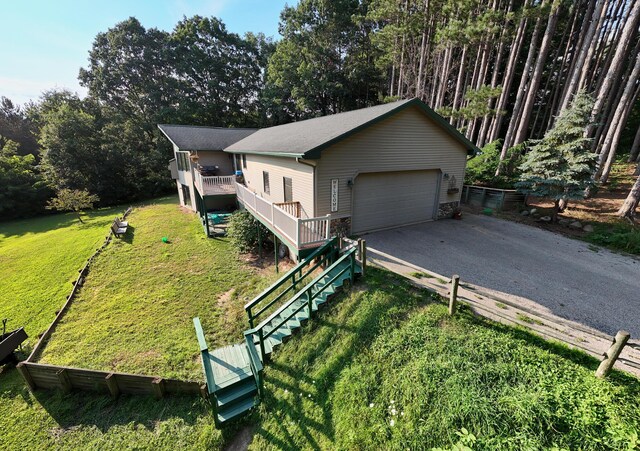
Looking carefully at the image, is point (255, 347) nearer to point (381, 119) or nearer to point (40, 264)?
point (381, 119)

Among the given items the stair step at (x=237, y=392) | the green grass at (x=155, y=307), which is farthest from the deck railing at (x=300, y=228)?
the stair step at (x=237, y=392)

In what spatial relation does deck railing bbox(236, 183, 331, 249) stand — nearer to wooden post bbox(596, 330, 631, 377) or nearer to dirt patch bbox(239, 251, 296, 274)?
dirt patch bbox(239, 251, 296, 274)

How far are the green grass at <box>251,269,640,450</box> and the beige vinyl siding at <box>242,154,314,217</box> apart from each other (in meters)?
4.42

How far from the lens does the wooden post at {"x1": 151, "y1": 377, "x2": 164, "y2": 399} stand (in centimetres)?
539

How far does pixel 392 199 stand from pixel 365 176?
5.31ft

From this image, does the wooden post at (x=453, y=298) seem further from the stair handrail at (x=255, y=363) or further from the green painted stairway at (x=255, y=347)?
the stair handrail at (x=255, y=363)

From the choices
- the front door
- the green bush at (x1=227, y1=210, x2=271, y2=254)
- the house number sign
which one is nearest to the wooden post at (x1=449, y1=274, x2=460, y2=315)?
the house number sign

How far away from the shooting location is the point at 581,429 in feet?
10.6

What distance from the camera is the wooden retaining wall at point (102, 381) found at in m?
5.48

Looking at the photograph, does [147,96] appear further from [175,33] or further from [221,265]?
[221,265]

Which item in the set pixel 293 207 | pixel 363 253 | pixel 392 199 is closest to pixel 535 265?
pixel 392 199

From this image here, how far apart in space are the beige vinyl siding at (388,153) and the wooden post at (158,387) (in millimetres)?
5876

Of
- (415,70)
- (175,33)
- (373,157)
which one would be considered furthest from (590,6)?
(175,33)

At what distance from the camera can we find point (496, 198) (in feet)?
44.6
